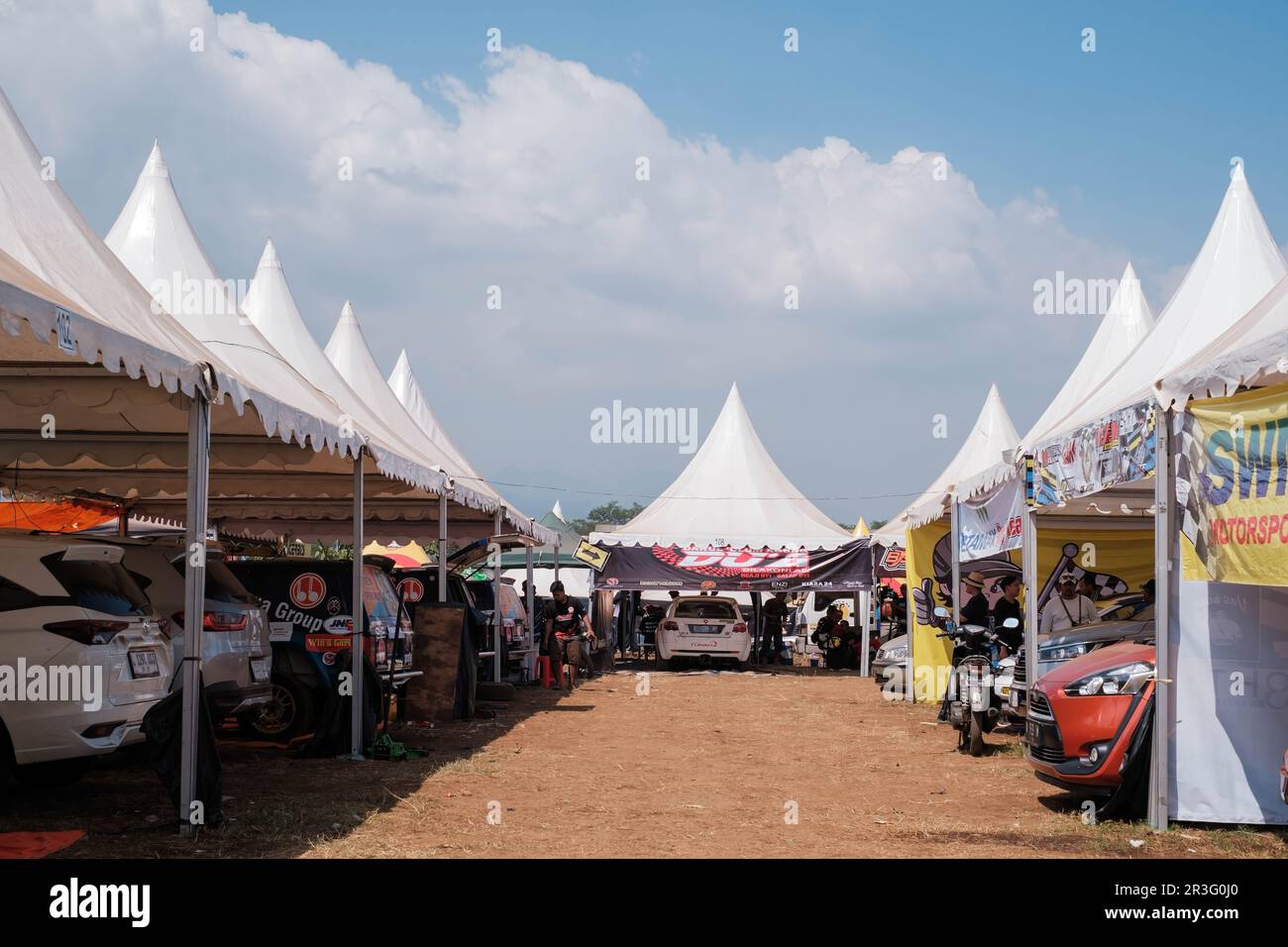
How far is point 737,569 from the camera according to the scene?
2928cm

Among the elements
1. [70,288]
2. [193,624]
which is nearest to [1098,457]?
[193,624]

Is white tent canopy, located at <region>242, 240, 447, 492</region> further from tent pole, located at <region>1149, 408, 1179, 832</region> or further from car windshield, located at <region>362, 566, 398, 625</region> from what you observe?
tent pole, located at <region>1149, 408, 1179, 832</region>

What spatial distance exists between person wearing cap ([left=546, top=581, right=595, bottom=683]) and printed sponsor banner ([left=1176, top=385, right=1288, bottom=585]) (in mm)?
15633

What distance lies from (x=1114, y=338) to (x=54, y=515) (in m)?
16.0

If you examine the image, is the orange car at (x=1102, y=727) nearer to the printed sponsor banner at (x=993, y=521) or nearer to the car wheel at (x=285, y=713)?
the printed sponsor banner at (x=993, y=521)

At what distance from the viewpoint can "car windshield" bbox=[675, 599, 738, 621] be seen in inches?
1133

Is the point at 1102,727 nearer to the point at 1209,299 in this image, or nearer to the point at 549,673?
the point at 1209,299

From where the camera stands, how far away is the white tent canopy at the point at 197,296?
1137cm

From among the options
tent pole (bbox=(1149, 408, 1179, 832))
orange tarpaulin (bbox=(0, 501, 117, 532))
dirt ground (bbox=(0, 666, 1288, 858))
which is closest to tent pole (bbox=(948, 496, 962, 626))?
dirt ground (bbox=(0, 666, 1288, 858))

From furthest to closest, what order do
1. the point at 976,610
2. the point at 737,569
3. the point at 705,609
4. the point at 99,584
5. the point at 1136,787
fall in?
the point at 737,569
the point at 705,609
the point at 976,610
the point at 99,584
the point at 1136,787

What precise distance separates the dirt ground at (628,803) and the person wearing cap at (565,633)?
23.6ft

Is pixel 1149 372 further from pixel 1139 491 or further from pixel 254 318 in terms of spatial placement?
pixel 254 318

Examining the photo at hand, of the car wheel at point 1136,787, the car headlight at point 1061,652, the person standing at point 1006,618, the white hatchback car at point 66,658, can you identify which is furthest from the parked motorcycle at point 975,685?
the white hatchback car at point 66,658
